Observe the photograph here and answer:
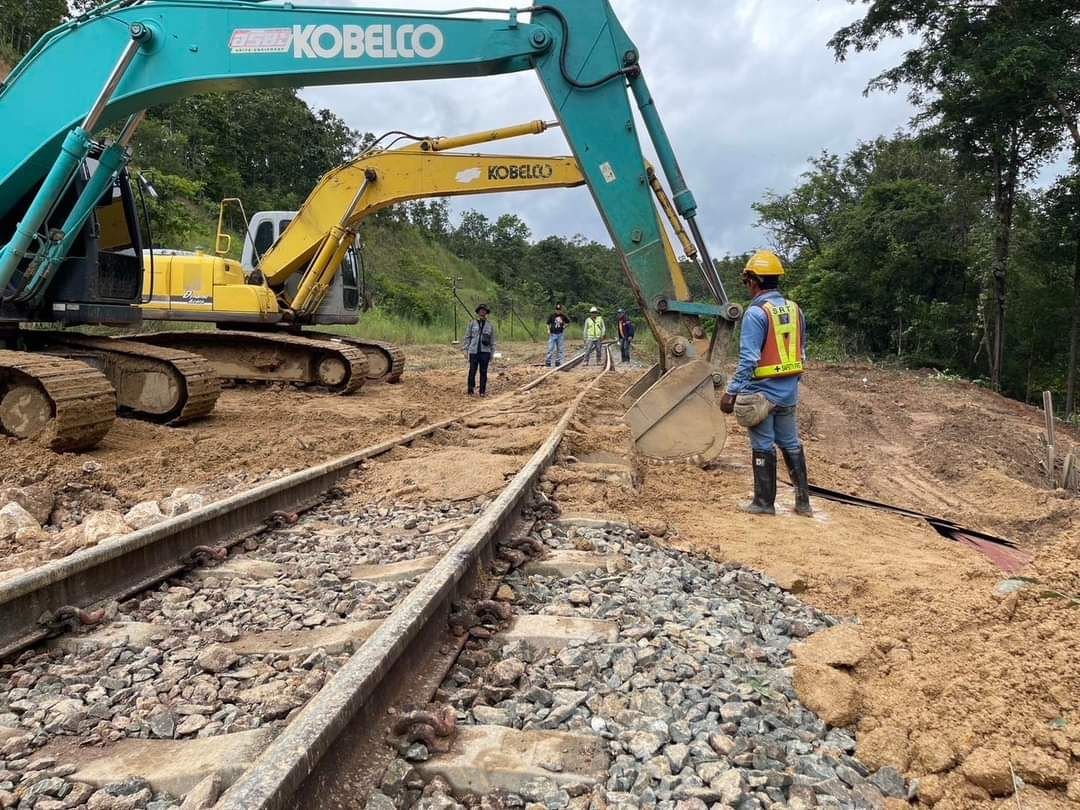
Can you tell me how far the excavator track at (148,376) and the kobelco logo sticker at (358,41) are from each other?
378 centimetres

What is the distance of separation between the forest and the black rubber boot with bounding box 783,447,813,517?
6.33 metres

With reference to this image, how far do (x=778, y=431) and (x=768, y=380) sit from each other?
43cm

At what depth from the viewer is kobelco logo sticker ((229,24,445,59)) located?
658 centimetres

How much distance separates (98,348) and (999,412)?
15.2 metres

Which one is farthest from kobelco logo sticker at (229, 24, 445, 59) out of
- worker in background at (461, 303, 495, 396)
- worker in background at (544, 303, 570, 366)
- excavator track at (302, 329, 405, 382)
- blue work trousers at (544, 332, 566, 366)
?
blue work trousers at (544, 332, 566, 366)

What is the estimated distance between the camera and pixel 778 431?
5785 mm

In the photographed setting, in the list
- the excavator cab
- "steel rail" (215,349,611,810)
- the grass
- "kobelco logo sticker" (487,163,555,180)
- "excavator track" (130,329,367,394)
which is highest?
"kobelco logo sticker" (487,163,555,180)

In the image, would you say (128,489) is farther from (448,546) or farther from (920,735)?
(920,735)

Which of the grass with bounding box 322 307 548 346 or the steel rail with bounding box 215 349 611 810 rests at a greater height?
the grass with bounding box 322 307 548 346

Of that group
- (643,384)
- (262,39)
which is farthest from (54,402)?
(643,384)

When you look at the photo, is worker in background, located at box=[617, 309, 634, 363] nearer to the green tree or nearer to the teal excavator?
the green tree

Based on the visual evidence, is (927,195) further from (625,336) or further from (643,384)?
(643,384)

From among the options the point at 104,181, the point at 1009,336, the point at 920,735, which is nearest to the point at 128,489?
the point at 104,181

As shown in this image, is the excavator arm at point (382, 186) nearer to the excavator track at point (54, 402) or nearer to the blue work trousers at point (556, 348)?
the excavator track at point (54, 402)
